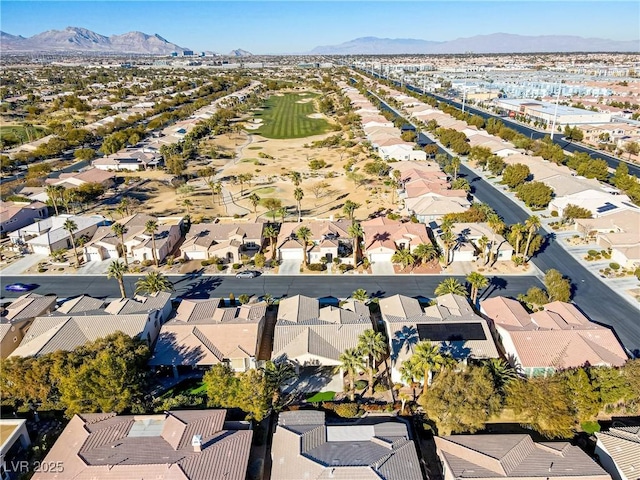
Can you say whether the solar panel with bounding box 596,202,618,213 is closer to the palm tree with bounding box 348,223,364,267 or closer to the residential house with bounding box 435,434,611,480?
the palm tree with bounding box 348,223,364,267

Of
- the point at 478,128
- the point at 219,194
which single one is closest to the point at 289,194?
the point at 219,194

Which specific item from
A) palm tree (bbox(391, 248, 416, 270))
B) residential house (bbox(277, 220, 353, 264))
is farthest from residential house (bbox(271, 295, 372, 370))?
residential house (bbox(277, 220, 353, 264))

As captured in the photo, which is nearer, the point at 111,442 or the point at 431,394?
the point at 111,442

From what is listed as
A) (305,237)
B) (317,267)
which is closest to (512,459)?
(317,267)

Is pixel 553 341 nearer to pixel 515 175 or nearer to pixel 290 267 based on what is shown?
pixel 290 267

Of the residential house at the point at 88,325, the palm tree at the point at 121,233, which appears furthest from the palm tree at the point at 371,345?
the palm tree at the point at 121,233

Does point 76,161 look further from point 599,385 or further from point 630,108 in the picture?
point 630,108

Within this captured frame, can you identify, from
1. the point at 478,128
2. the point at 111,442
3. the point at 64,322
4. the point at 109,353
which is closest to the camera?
the point at 111,442

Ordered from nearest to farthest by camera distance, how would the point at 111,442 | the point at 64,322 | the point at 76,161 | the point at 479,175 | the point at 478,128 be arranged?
the point at 111,442
the point at 64,322
the point at 479,175
the point at 76,161
the point at 478,128
